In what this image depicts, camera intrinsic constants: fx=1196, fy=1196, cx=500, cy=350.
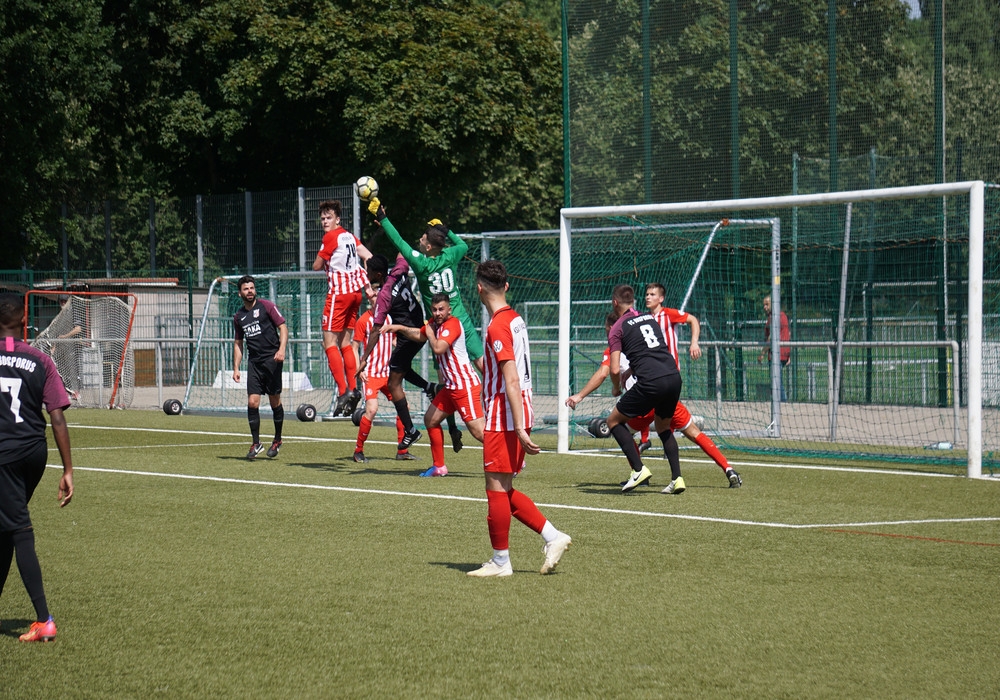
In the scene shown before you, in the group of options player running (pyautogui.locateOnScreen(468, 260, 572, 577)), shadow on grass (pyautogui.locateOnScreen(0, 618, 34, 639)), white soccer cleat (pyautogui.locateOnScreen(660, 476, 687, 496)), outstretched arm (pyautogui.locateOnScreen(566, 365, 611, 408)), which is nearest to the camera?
shadow on grass (pyautogui.locateOnScreen(0, 618, 34, 639))

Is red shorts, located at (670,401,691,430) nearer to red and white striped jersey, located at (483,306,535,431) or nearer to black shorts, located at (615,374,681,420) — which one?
black shorts, located at (615,374,681,420)

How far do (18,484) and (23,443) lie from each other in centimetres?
20

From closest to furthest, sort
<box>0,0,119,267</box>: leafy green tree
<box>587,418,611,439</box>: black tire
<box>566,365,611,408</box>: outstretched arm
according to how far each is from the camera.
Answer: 1. <box>566,365,611,408</box>: outstretched arm
2. <box>587,418,611,439</box>: black tire
3. <box>0,0,119,267</box>: leafy green tree

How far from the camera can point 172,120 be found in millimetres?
34719

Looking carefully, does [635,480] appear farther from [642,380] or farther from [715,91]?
[715,91]

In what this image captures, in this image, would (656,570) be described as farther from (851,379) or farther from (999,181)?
(851,379)

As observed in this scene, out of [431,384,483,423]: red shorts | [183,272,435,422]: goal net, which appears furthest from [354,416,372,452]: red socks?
[183,272,435,422]: goal net

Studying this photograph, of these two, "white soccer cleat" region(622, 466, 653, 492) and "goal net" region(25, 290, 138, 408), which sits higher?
"goal net" region(25, 290, 138, 408)

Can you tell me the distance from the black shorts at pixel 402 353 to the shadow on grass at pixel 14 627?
701cm

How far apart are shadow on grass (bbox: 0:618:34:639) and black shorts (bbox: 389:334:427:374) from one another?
701 cm

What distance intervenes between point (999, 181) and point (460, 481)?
7.90 meters

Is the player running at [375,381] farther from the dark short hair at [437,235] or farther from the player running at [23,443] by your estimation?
the player running at [23,443]

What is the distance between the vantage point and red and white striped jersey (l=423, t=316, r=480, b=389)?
444 inches

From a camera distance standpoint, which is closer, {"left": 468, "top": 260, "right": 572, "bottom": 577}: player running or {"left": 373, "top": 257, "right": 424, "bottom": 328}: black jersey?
{"left": 468, "top": 260, "right": 572, "bottom": 577}: player running
